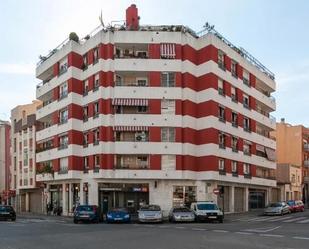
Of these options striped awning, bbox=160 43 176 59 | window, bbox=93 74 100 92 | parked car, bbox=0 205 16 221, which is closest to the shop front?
parked car, bbox=0 205 16 221

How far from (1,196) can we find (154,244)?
7493cm

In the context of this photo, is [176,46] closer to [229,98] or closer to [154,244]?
[229,98]

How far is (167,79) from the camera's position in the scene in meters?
48.8

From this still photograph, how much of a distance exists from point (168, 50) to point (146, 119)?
6.83 metres

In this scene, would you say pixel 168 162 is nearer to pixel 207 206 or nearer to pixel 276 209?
pixel 207 206

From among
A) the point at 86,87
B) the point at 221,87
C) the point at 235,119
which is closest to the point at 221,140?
the point at 235,119

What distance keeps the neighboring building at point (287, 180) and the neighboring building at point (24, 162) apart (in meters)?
34.4

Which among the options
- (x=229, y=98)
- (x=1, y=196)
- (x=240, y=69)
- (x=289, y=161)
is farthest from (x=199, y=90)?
(x=1, y=196)

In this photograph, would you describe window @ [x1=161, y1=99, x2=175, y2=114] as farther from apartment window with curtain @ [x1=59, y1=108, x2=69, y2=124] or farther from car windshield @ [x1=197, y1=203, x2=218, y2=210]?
apartment window with curtain @ [x1=59, y1=108, x2=69, y2=124]

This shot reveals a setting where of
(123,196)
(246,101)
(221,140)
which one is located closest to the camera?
(123,196)

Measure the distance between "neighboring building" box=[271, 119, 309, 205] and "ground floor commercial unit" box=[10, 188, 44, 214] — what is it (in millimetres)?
38635

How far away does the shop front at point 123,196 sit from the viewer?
160ft

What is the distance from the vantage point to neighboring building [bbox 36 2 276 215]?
47750mm

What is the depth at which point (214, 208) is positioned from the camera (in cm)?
4106
